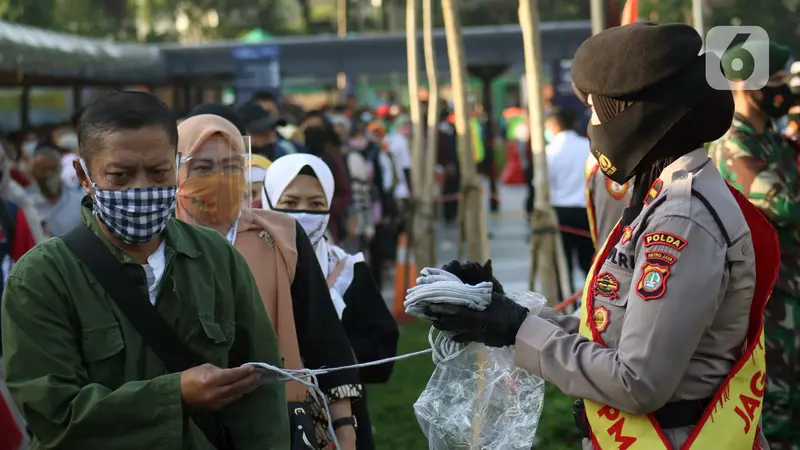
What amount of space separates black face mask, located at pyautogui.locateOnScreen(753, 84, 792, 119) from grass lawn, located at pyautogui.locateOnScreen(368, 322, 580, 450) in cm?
239

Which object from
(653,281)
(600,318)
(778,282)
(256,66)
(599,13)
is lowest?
(778,282)

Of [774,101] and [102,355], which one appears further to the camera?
[774,101]

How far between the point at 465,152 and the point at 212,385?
8.31 metres

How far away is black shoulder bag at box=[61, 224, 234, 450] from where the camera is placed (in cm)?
260

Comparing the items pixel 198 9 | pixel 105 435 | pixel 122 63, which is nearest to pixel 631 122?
pixel 105 435

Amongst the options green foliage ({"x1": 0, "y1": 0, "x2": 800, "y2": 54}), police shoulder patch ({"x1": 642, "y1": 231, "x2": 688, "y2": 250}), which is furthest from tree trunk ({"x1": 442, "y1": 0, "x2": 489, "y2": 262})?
green foliage ({"x1": 0, "y1": 0, "x2": 800, "y2": 54})

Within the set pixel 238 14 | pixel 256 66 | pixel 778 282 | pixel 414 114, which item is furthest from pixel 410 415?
pixel 238 14

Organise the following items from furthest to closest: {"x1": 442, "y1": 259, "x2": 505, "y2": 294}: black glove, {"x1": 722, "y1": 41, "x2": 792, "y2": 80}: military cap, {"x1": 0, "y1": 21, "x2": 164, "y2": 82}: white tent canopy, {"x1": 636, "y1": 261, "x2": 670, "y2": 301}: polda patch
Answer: {"x1": 0, "y1": 21, "x2": 164, "y2": 82}: white tent canopy
{"x1": 722, "y1": 41, "x2": 792, "y2": 80}: military cap
{"x1": 442, "y1": 259, "x2": 505, "y2": 294}: black glove
{"x1": 636, "y1": 261, "x2": 670, "y2": 301}: polda patch

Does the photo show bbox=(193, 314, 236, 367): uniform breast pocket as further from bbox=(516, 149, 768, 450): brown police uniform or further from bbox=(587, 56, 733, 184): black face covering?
bbox=(587, 56, 733, 184): black face covering

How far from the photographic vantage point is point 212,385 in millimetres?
2490

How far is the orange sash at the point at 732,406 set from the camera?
2590 mm

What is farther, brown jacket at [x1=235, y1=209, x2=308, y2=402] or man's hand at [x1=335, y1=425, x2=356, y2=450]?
man's hand at [x1=335, y1=425, x2=356, y2=450]

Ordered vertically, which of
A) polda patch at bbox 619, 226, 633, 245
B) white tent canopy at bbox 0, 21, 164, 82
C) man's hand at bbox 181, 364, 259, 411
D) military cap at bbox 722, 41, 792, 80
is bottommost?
man's hand at bbox 181, 364, 259, 411

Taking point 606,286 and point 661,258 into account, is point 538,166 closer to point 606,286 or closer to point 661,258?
point 606,286
